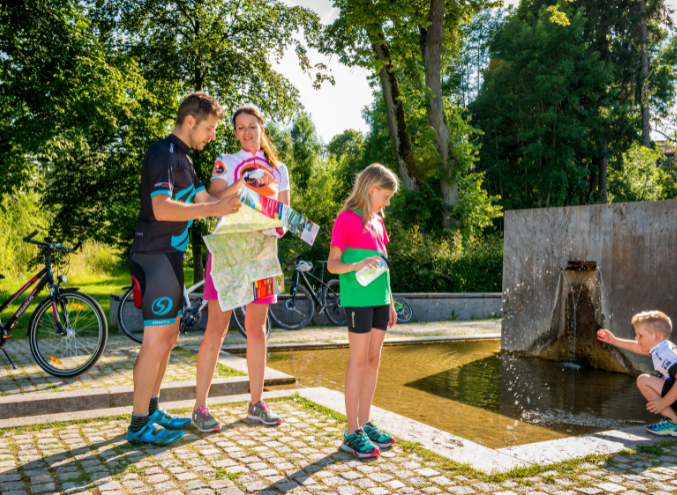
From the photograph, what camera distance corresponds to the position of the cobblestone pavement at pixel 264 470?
286 cm

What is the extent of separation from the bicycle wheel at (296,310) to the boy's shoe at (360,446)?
6.77m

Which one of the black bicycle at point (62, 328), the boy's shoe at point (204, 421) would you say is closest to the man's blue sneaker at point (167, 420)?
the boy's shoe at point (204, 421)

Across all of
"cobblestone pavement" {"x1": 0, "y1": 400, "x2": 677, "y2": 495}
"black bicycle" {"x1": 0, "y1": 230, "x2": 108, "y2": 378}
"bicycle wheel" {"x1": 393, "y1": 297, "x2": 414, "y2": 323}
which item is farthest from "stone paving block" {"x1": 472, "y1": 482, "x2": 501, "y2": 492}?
"bicycle wheel" {"x1": 393, "y1": 297, "x2": 414, "y2": 323}

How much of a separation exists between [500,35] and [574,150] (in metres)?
9.23

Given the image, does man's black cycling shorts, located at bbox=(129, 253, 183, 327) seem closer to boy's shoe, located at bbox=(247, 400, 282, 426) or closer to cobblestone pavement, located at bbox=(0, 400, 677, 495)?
cobblestone pavement, located at bbox=(0, 400, 677, 495)

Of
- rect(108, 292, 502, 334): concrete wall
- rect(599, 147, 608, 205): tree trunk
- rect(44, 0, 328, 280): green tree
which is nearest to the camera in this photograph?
rect(108, 292, 502, 334): concrete wall

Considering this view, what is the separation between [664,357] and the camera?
4.17 metres

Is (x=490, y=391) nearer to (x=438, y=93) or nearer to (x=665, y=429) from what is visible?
(x=665, y=429)

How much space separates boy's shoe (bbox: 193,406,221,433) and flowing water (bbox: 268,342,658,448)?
5.20 feet

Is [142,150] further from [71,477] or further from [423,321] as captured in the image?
[71,477]

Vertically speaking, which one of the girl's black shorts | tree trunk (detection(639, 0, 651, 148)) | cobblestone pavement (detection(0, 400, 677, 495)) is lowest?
cobblestone pavement (detection(0, 400, 677, 495))

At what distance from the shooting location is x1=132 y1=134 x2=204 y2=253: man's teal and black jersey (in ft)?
11.4

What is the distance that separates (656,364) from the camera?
13.8 ft

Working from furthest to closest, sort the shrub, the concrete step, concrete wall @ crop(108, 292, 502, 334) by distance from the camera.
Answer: the shrub
concrete wall @ crop(108, 292, 502, 334)
the concrete step
